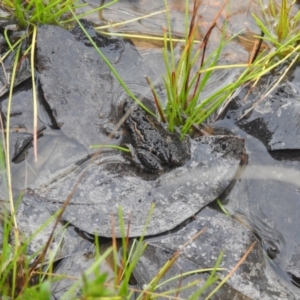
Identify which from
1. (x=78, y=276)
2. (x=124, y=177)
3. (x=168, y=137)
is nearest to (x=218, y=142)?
(x=168, y=137)

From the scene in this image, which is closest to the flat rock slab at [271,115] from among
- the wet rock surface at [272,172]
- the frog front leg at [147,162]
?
the wet rock surface at [272,172]

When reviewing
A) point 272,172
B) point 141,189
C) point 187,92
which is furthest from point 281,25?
point 141,189

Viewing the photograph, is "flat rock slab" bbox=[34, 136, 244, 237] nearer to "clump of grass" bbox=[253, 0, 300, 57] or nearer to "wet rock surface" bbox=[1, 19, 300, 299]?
"wet rock surface" bbox=[1, 19, 300, 299]

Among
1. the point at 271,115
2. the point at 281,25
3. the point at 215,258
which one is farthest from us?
the point at 281,25

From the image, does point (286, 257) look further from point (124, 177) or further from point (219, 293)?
point (124, 177)

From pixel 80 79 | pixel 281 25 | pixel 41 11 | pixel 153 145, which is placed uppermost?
pixel 41 11

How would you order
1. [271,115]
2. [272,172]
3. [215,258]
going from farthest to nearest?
[271,115]
[272,172]
[215,258]

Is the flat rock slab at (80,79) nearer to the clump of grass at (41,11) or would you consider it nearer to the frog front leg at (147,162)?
the clump of grass at (41,11)

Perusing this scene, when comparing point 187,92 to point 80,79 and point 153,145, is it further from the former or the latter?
point 80,79
